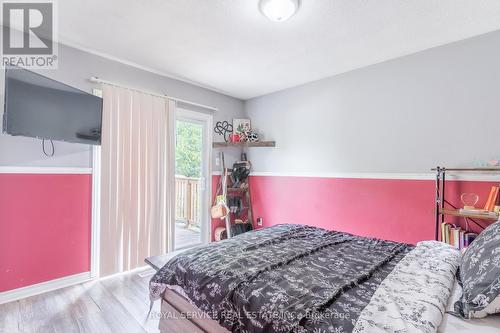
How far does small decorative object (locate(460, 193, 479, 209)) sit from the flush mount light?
85.0 inches

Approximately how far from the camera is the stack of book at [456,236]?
2115 millimetres

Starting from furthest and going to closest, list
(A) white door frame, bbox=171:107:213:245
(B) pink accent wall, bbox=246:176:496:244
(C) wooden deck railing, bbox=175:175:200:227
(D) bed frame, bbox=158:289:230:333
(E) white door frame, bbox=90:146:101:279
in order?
1. (C) wooden deck railing, bbox=175:175:200:227
2. (A) white door frame, bbox=171:107:213:245
3. (E) white door frame, bbox=90:146:101:279
4. (B) pink accent wall, bbox=246:176:496:244
5. (D) bed frame, bbox=158:289:230:333

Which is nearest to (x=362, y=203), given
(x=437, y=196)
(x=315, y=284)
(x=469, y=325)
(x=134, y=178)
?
(x=437, y=196)

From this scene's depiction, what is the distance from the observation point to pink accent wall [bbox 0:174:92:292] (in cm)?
216

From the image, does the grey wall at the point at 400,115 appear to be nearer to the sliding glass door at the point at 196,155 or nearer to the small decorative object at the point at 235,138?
the small decorative object at the point at 235,138

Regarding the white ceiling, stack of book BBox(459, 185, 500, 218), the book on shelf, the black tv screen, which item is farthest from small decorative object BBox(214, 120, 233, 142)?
→ the book on shelf

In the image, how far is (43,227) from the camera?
2.33 metres

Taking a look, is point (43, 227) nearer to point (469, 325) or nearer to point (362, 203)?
point (469, 325)

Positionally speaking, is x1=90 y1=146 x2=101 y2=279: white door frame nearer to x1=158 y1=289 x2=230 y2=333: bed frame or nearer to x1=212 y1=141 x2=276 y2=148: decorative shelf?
x1=158 y1=289 x2=230 y2=333: bed frame

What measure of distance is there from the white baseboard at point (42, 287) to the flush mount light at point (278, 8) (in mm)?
2964

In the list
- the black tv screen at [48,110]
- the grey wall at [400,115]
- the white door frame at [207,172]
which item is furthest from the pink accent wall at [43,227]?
the grey wall at [400,115]

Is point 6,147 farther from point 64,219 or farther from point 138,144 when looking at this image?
point 138,144

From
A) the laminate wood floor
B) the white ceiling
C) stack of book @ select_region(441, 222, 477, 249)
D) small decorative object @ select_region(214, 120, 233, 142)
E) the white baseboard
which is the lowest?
the laminate wood floor

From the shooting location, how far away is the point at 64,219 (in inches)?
96.5
